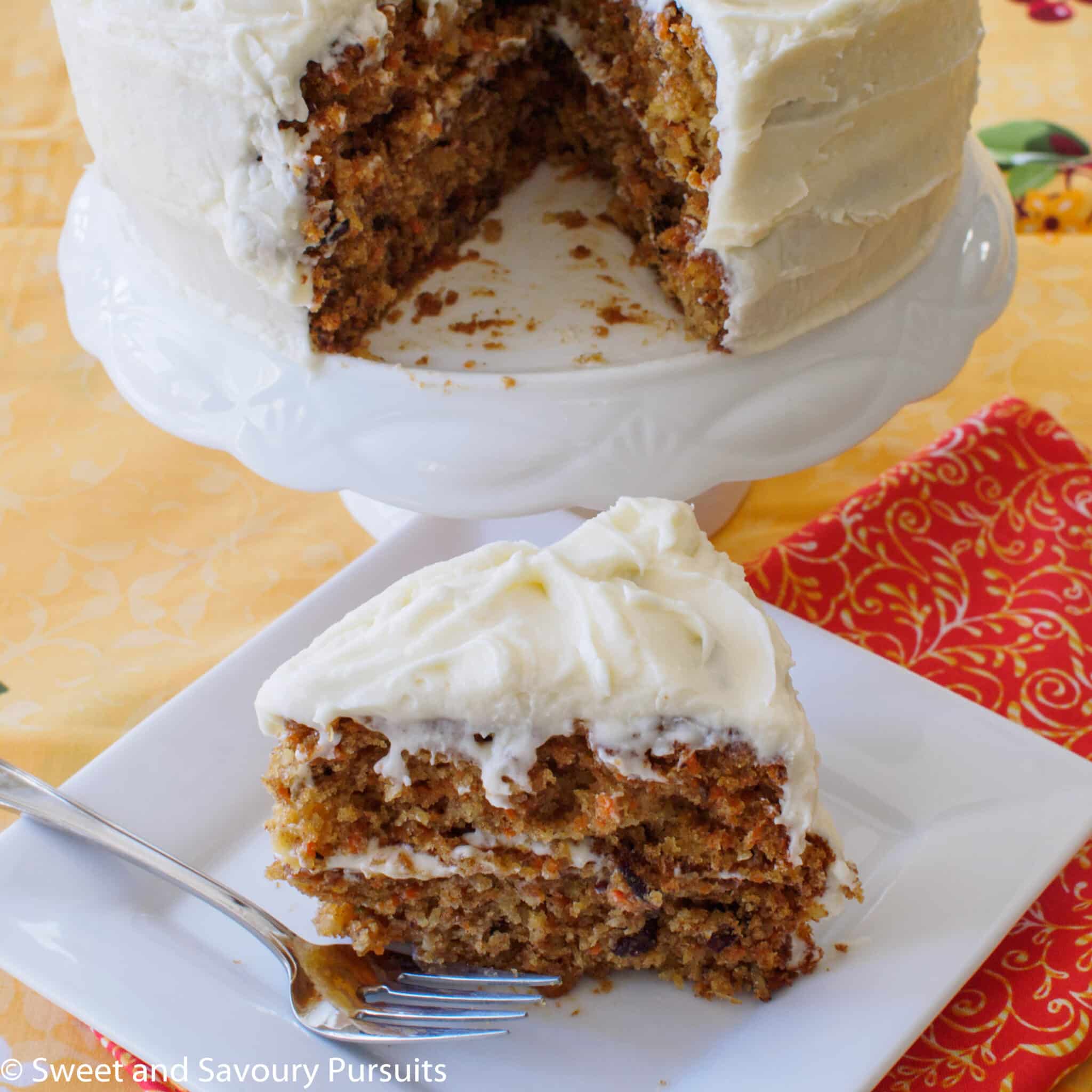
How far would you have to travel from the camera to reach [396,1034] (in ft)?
5.68

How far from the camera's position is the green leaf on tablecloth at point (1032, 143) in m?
3.60

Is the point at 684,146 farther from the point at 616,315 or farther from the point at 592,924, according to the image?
the point at 592,924

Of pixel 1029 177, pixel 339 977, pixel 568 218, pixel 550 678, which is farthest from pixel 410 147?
pixel 1029 177

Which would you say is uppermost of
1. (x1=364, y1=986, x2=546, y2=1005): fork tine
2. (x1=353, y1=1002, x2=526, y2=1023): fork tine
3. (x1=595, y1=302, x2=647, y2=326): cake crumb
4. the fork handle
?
(x1=595, y1=302, x2=647, y2=326): cake crumb

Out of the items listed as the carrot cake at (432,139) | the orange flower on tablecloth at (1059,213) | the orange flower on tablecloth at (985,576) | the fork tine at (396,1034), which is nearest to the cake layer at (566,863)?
the fork tine at (396,1034)

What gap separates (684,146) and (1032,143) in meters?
1.72

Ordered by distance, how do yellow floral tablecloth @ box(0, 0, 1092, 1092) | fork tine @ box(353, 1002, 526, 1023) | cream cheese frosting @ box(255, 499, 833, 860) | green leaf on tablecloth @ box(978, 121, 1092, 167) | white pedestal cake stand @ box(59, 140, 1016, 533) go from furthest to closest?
green leaf on tablecloth @ box(978, 121, 1092, 167) → yellow floral tablecloth @ box(0, 0, 1092, 1092) → white pedestal cake stand @ box(59, 140, 1016, 533) → fork tine @ box(353, 1002, 526, 1023) → cream cheese frosting @ box(255, 499, 833, 860)

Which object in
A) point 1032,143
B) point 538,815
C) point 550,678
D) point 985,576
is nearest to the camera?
point 550,678

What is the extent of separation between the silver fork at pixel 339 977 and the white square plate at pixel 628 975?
0.10 feet

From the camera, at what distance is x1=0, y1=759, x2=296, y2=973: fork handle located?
1.82 m

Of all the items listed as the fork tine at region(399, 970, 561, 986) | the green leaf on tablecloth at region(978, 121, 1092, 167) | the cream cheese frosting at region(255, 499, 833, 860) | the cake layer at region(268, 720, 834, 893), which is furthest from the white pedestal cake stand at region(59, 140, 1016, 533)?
the green leaf on tablecloth at region(978, 121, 1092, 167)

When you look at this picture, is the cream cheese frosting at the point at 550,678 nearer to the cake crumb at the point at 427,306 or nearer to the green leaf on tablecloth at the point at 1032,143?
the cake crumb at the point at 427,306

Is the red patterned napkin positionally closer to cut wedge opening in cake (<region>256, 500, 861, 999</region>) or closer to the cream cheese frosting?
cut wedge opening in cake (<region>256, 500, 861, 999</region>)

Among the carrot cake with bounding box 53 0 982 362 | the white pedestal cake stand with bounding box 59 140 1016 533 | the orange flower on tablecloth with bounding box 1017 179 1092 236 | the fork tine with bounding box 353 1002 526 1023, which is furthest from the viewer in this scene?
the orange flower on tablecloth with bounding box 1017 179 1092 236
